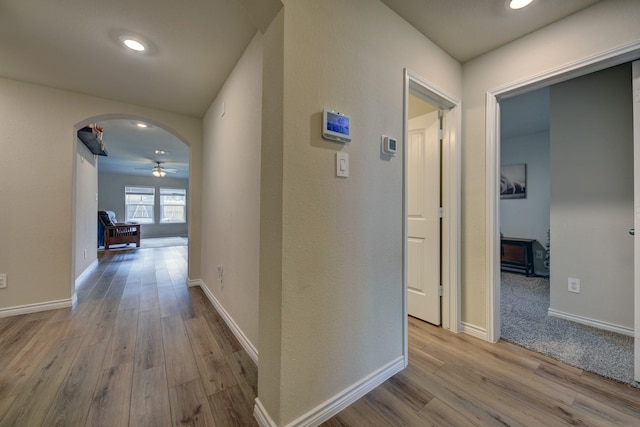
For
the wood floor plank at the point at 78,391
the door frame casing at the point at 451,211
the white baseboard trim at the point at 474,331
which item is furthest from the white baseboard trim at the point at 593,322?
the wood floor plank at the point at 78,391

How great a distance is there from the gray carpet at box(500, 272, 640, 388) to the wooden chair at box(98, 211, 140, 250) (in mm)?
8261

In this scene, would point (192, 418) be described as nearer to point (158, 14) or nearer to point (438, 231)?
point (438, 231)

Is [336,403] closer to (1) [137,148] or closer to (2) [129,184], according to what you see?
(1) [137,148]

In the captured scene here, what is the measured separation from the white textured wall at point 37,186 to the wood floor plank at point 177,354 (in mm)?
1484

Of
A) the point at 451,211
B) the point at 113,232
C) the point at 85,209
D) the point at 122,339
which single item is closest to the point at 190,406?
the point at 122,339

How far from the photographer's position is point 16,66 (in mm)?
2258

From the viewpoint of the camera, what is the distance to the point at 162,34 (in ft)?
6.13

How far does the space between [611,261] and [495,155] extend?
1499mm

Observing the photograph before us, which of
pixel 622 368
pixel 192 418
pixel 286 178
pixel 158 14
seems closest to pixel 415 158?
pixel 286 178

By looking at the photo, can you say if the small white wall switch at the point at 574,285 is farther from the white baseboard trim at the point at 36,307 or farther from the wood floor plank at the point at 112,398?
the white baseboard trim at the point at 36,307

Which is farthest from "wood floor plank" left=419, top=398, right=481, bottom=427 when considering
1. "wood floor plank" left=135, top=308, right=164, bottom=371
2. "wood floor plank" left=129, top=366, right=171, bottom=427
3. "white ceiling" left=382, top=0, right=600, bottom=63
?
"white ceiling" left=382, top=0, right=600, bottom=63

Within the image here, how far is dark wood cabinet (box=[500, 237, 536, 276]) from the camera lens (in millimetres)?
4055

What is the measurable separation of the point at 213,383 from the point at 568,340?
2728mm

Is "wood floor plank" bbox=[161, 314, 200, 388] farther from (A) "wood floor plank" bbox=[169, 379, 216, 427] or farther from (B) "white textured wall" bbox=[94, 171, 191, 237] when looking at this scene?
(B) "white textured wall" bbox=[94, 171, 191, 237]
